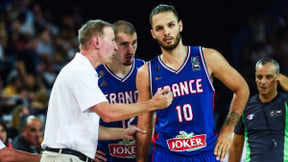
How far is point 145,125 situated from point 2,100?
4.74m

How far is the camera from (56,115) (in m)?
3.91

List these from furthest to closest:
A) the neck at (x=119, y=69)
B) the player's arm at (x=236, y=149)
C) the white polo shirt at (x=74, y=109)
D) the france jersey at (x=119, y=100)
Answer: the player's arm at (x=236, y=149), the neck at (x=119, y=69), the france jersey at (x=119, y=100), the white polo shirt at (x=74, y=109)

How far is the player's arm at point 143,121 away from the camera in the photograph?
15.0 feet

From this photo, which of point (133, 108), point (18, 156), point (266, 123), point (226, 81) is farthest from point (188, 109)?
point (266, 123)

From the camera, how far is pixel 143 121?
4.67 metres

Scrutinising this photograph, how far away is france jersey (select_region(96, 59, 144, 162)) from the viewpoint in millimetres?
5055

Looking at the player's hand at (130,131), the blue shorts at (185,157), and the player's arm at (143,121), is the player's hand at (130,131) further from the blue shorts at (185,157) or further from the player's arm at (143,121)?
the blue shorts at (185,157)

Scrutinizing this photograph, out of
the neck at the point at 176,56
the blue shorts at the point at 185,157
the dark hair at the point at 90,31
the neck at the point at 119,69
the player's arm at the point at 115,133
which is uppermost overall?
the dark hair at the point at 90,31

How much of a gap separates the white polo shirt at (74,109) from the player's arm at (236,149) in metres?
2.72

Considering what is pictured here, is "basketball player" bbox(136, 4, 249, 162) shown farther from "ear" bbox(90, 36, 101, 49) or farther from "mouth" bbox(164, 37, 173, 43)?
"ear" bbox(90, 36, 101, 49)

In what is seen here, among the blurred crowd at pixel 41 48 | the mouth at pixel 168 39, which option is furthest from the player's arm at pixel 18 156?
the blurred crowd at pixel 41 48

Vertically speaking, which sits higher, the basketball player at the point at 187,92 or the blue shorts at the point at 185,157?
the basketball player at the point at 187,92

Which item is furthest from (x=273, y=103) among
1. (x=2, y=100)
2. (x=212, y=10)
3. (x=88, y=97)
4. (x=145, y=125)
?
(x=212, y=10)

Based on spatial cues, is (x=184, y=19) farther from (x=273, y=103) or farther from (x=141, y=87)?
(x=141, y=87)
